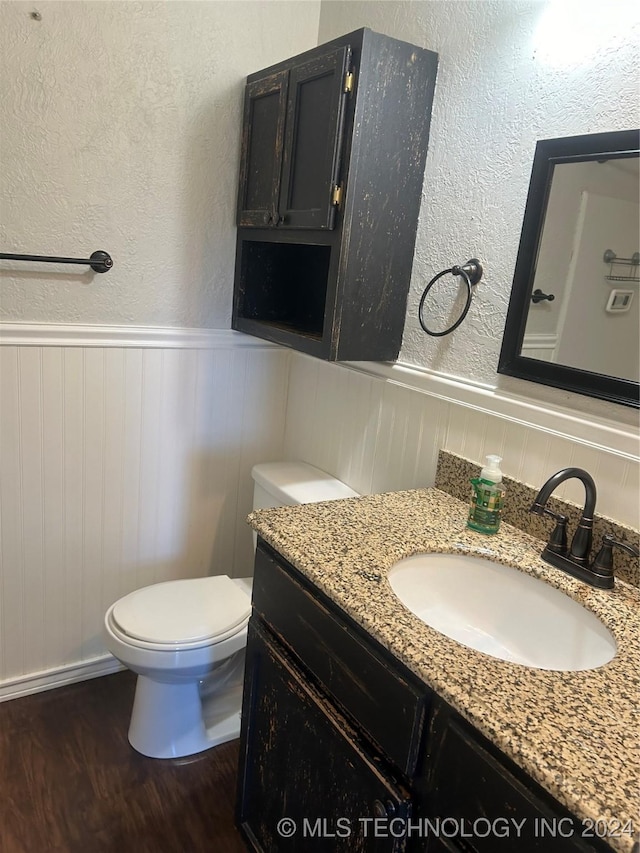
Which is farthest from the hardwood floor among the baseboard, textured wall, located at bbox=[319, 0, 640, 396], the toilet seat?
textured wall, located at bbox=[319, 0, 640, 396]

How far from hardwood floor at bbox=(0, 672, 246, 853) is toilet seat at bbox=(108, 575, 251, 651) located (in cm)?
41

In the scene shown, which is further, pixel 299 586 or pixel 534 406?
pixel 534 406

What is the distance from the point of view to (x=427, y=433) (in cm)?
166

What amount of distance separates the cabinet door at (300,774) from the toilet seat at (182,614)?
0.29 meters

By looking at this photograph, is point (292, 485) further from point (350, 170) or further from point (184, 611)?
point (350, 170)

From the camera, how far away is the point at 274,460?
2289mm

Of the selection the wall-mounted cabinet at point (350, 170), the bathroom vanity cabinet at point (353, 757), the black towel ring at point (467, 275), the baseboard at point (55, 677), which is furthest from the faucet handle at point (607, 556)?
the baseboard at point (55, 677)

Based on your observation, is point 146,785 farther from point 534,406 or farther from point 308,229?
point 308,229

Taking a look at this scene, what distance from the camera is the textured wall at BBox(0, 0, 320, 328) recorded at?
163cm

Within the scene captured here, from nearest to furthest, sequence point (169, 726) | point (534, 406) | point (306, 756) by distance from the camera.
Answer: point (306, 756) < point (534, 406) < point (169, 726)

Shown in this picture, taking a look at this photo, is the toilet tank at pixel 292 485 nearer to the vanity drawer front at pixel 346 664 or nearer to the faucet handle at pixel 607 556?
the vanity drawer front at pixel 346 664

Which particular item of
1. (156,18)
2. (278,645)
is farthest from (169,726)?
(156,18)

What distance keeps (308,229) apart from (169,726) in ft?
4.65

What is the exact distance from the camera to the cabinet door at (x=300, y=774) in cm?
106
